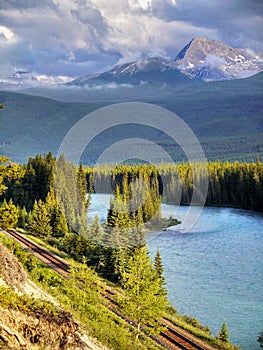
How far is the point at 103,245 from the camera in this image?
53.8 metres

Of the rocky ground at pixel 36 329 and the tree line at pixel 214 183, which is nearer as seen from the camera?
the rocky ground at pixel 36 329

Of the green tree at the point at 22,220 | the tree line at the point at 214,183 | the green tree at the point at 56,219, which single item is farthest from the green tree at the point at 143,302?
the tree line at the point at 214,183

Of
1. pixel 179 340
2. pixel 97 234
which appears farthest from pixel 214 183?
pixel 179 340

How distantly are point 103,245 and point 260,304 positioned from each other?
57.9ft

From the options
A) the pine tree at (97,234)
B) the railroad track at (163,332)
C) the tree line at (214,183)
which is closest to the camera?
the railroad track at (163,332)

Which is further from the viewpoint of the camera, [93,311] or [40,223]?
[40,223]

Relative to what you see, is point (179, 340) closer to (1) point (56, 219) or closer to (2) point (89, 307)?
(2) point (89, 307)

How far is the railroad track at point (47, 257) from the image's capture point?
1965 inches

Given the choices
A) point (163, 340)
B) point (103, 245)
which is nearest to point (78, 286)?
point (163, 340)

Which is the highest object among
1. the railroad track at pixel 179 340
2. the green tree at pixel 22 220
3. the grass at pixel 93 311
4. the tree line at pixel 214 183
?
the tree line at pixel 214 183

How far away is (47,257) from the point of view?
2141 inches

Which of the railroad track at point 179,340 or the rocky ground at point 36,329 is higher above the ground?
the rocky ground at point 36,329

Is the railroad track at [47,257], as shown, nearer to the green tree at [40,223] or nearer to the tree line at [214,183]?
the green tree at [40,223]

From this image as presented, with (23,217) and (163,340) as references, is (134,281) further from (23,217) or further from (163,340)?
(23,217)
